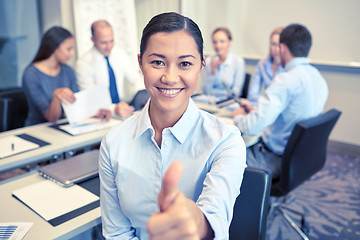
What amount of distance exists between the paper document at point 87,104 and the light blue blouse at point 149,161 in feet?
3.79

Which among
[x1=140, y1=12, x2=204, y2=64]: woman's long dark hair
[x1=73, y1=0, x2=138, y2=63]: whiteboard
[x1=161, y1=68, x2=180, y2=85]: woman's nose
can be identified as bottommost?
[x1=161, y1=68, x2=180, y2=85]: woman's nose

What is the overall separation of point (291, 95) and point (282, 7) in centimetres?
247

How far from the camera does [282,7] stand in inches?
163

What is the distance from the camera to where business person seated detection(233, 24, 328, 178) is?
213 centimetres

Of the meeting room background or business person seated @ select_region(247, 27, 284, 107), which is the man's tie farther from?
business person seated @ select_region(247, 27, 284, 107)

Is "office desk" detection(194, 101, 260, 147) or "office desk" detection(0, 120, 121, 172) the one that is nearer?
"office desk" detection(0, 120, 121, 172)

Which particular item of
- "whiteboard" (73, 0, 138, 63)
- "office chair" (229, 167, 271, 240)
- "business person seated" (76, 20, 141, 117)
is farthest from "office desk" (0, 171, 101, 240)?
"whiteboard" (73, 0, 138, 63)

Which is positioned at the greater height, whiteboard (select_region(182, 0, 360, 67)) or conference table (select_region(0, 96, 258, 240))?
whiteboard (select_region(182, 0, 360, 67))

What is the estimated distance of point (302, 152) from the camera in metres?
1.95

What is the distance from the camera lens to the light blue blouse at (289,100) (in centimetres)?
213

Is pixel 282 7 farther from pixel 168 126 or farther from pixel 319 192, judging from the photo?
pixel 168 126

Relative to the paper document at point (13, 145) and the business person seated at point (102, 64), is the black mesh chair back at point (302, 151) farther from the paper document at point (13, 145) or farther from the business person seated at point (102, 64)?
the paper document at point (13, 145)

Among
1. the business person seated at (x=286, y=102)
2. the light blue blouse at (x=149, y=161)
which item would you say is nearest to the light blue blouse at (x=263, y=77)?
the business person seated at (x=286, y=102)

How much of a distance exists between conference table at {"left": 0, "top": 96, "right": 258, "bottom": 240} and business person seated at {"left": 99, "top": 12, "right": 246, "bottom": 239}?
0.16 m
